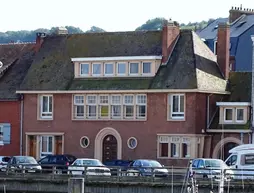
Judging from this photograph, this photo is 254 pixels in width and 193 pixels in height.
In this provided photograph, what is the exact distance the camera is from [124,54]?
281 ft

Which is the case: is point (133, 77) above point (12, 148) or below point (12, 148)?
above

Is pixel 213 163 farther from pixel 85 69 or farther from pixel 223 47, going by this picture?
pixel 85 69

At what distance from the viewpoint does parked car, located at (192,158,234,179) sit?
61.7 meters

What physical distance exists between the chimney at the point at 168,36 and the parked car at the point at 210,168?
54.3 feet

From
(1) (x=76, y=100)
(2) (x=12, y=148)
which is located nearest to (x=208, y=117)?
(1) (x=76, y=100)

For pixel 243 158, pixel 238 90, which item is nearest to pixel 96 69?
pixel 238 90

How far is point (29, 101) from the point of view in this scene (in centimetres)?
8825

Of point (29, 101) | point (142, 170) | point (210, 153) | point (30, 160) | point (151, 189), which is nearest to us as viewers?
point (151, 189)

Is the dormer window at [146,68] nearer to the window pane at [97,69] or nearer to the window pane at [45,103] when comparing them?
the window pane at [97,69]

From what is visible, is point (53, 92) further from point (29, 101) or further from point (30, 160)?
point (30, 160)

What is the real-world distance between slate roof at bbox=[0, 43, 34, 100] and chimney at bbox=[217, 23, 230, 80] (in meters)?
16.3

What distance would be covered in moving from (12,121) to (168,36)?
14442mm

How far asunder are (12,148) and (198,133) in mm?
16146

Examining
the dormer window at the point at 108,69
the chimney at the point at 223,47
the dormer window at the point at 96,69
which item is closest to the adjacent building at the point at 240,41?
the chimney at the point at 223,47
